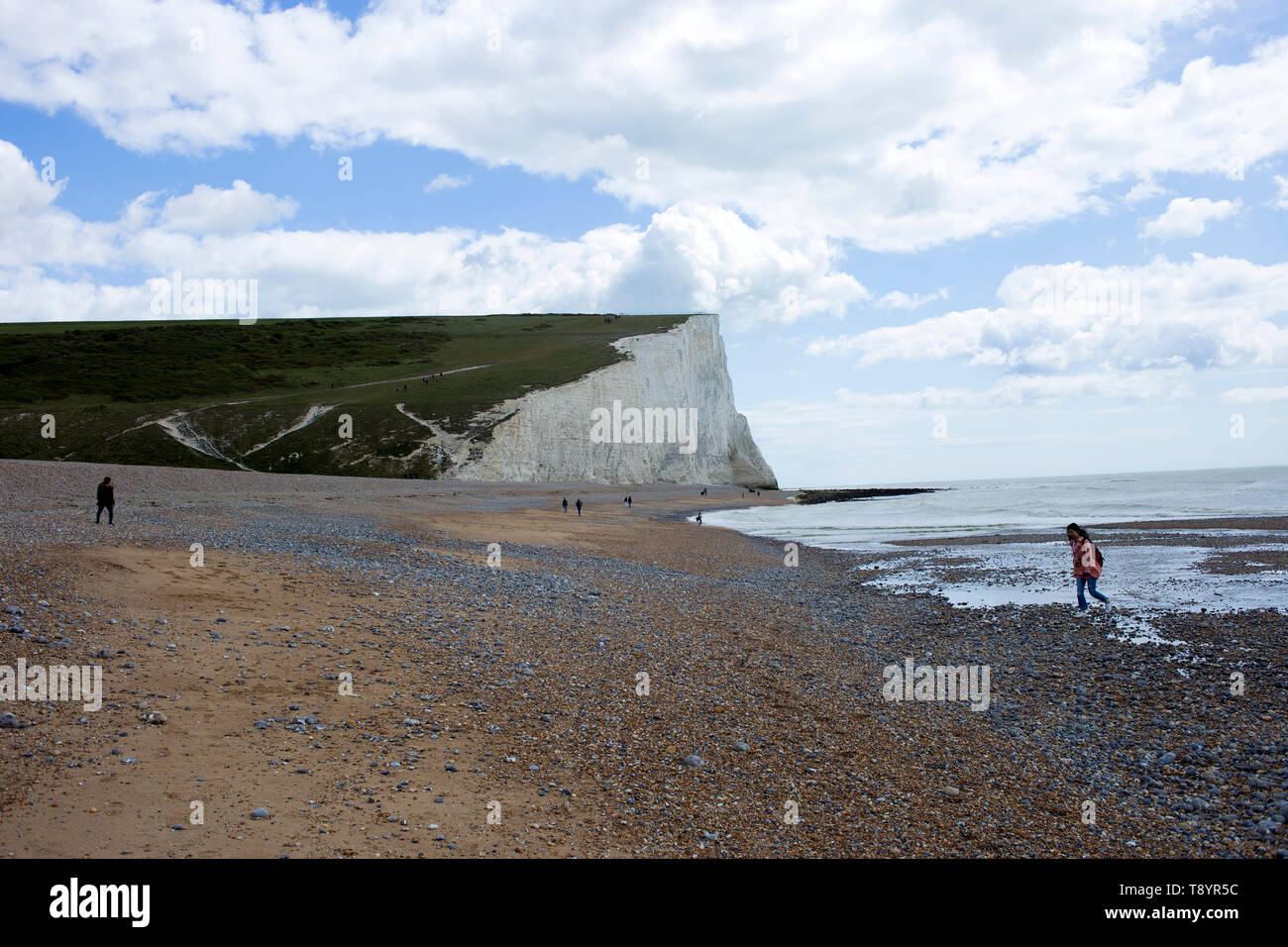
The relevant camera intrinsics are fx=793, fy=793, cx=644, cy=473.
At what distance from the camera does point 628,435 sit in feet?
274

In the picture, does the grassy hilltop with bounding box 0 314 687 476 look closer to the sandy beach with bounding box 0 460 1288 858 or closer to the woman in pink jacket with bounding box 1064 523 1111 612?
the sandy beach with bounding box 0 460 1288 858

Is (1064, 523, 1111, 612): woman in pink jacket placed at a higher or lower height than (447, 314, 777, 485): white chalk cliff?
lower

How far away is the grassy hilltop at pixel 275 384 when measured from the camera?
6781 cm

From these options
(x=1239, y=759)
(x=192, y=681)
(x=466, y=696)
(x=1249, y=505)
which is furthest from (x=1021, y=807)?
(x=1249, y=505)

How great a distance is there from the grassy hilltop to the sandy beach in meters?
53.5

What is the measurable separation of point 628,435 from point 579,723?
75.0 metres

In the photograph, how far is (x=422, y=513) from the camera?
120 ft

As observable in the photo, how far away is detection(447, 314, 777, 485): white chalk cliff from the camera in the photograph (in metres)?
72.3

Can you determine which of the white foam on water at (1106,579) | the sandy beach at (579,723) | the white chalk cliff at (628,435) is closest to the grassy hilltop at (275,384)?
the white chalk cliff at (628,435)

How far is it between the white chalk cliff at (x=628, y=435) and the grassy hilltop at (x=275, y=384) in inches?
101

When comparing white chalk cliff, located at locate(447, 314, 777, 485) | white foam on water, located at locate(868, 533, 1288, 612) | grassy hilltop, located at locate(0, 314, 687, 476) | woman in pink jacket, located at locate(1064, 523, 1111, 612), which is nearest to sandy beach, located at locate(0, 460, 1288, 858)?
woman in pink jacket, located at locate(1064, 523, 1111, 612)

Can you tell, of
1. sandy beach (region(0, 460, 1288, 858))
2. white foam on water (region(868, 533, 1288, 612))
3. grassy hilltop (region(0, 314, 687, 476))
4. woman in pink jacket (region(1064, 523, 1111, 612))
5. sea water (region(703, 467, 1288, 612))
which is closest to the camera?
sandy beach (region(0, 460, 1288, 858))
